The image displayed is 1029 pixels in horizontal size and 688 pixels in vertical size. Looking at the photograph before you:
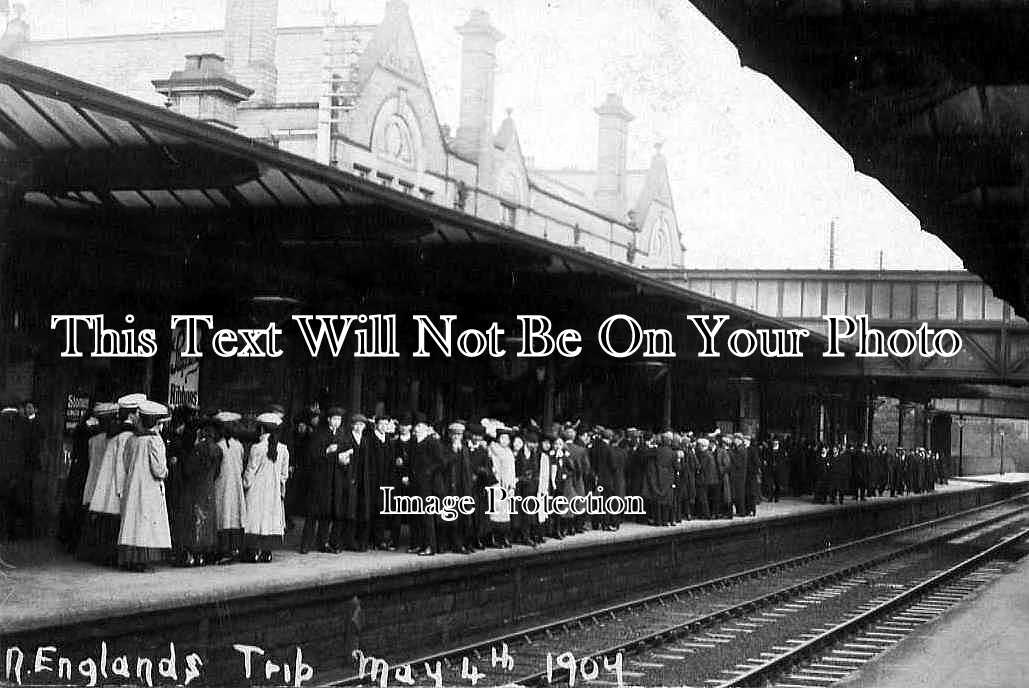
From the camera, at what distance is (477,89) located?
31.3 metres

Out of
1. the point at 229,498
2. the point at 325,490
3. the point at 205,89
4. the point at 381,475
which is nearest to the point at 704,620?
the point at 381,475

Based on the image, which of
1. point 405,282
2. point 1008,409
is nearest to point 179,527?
point 405,282

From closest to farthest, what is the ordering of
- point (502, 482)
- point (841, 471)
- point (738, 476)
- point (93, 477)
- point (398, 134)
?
1. point (93, 477)
2. point (502, 482)
3. point (738, 476)
4. point (398, 134)
5. point (841, 471)

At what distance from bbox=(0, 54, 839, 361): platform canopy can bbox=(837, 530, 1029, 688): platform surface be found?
570 cm

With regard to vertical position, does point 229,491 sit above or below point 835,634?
above

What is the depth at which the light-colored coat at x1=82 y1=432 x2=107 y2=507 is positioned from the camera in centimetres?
1195

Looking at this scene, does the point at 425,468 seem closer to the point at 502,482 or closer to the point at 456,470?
the point at 456,470

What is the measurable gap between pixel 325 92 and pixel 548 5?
775 inches

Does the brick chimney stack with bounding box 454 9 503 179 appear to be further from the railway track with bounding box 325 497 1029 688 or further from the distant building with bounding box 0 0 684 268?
the railway track with bounding box 325 497 1029 688

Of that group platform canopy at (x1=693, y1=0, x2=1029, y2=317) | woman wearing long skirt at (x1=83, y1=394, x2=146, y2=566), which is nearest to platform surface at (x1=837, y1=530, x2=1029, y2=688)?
platform canopy at (x1=693, y1=0, x2=1029, y2=317)

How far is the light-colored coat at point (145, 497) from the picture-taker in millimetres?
11078

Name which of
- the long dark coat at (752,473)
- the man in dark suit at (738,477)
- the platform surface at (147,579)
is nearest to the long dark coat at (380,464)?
the platform surface at (147,579)

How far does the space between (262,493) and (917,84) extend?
320 inches

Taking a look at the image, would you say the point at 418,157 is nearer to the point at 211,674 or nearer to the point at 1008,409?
the point at 211,674
